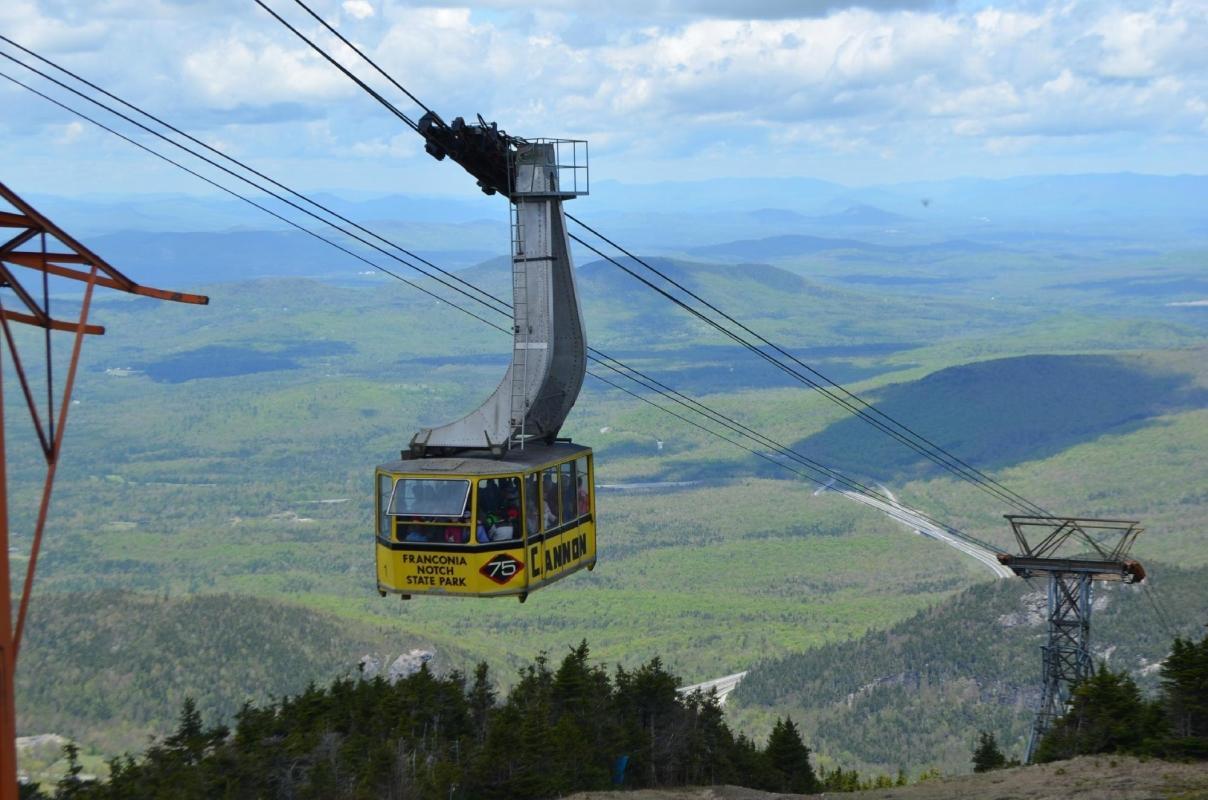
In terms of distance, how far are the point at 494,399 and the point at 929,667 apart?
9640 cm

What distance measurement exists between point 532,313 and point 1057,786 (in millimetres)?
14001

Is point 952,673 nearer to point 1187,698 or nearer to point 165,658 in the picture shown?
point 165,658

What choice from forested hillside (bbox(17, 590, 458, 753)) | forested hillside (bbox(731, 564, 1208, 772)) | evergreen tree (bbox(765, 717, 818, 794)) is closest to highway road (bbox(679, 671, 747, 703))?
forested hillside (bbox(731, 564, 1208, 772))

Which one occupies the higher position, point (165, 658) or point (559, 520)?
point (559, 520)

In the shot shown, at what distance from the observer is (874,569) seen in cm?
19625

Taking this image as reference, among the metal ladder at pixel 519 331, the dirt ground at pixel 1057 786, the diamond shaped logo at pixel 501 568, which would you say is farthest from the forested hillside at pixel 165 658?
the diamond shaped logo at pixel 501 568

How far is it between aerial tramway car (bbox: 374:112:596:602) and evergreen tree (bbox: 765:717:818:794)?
994 inches

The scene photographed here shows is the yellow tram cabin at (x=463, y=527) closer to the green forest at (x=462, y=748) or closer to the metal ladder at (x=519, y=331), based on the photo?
the metal ladder at (x=519, y=331)

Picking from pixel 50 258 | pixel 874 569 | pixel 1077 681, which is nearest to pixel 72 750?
pixel 1077 681

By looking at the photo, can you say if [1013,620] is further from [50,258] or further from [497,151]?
[50,258]

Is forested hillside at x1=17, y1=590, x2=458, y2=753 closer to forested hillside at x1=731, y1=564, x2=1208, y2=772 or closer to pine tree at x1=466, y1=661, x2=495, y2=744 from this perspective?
forested hillside at x1=731, y1=564, x2=1208, y2=772

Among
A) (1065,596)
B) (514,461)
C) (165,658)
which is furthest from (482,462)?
(165,658)

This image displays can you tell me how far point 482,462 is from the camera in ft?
95.9

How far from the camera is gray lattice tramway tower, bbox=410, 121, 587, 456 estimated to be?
30.9m
